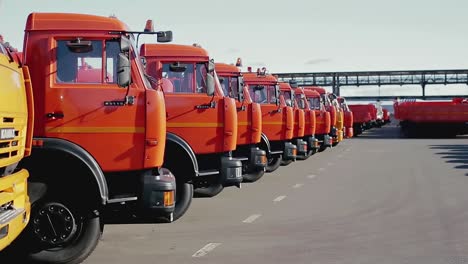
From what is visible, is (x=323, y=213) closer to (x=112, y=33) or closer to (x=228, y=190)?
(x=228, y=190)

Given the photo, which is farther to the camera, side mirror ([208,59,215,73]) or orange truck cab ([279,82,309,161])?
orange truck cab ([279,82,309,161])

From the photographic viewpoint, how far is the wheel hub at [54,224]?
7.63 meters

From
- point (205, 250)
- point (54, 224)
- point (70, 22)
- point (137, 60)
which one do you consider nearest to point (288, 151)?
point (205, 250)

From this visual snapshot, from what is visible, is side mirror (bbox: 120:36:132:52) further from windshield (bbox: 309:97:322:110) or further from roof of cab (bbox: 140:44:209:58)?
windshield (bbox: 309:97:322:110)

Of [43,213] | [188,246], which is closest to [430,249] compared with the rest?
[188,246]

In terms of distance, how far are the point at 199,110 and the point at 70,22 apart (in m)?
3.97

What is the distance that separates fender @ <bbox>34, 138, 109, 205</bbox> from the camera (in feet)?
25.3

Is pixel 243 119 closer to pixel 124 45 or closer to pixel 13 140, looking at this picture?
pixel 124 45

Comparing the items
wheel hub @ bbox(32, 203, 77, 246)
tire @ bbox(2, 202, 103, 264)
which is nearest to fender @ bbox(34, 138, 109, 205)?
tire @ bbox(2, 202, 103, 264)

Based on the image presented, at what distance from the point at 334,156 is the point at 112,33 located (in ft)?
66.5

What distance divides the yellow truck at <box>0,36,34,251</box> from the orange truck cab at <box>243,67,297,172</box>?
11790mm

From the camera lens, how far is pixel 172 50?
12.5 metres

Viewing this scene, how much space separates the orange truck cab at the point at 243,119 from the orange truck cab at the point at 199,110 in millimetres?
2807

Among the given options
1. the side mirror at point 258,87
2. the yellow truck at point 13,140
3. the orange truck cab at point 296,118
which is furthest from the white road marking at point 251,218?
the orange truck cab at point 296,118
